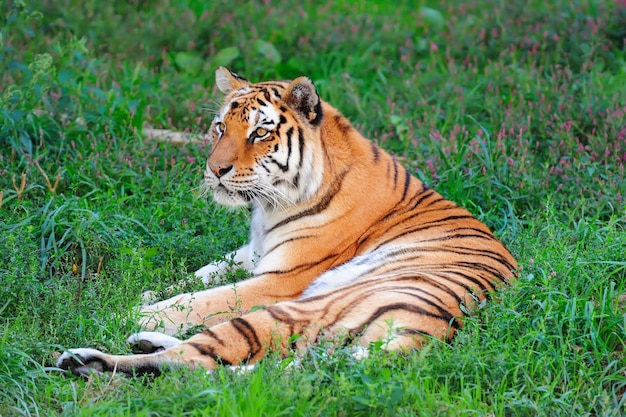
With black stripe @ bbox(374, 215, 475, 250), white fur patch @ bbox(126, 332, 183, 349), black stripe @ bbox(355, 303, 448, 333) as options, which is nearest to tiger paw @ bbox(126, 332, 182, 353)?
white fur patch @ bbox(126, 332, 183, 349)

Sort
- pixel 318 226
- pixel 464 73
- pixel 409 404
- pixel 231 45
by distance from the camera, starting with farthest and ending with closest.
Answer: pixel 231 45, pixel 464 73, pixel 318 226, pixel 409 404

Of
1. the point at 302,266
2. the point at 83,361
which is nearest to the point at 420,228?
the point at 302,266

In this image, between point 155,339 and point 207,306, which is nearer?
point 155,339

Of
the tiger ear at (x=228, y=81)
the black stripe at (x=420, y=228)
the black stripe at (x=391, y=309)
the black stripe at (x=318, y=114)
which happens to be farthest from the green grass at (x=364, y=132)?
the black stripe at (x=318, y=114)

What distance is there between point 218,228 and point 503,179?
72.7 inches

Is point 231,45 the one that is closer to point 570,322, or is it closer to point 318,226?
point 318,226

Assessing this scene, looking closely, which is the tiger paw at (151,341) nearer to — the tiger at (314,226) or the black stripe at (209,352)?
the tiger at (314,226)

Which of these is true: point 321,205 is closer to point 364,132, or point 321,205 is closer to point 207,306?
point 207,306

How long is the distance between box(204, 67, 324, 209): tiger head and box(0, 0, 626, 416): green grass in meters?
0.55

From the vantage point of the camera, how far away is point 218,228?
17.6 feet

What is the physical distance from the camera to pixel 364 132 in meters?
6.66

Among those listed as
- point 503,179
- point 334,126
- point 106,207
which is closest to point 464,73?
point 503,179

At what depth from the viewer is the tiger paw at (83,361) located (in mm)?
3592

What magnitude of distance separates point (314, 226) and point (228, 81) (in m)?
0.99
